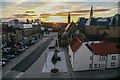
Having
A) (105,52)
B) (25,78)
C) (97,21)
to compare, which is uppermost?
(97,21)

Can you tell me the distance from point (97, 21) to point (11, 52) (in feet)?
92.9

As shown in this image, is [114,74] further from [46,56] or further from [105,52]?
[46,56]

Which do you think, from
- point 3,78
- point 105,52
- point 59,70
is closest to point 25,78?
point 3,78

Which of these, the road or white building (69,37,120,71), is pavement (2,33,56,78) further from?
white building (69,37,120,71)

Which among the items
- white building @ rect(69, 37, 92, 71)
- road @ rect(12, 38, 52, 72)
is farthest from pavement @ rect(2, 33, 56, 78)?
white building @ rect(69, 37, 92, 71)

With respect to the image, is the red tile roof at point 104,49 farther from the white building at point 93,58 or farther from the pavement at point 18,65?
the pavement at point 18,65

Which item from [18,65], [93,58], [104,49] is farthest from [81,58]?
[18,65]

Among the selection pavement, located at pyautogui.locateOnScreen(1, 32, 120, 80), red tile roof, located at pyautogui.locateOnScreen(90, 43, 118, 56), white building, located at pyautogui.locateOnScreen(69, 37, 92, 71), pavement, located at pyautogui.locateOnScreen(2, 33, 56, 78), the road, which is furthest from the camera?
the road

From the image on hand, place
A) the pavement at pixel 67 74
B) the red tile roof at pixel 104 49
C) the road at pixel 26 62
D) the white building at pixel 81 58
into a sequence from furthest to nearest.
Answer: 1. the road at pixel 26 62
2. the red tile roof at pixel 104 49
3. the white building at pixel 81 58
4. the pavement at pixel 67 74

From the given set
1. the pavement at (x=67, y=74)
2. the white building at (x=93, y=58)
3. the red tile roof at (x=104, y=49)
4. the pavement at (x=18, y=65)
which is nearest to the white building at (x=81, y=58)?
the white building at (x=93, y=58)

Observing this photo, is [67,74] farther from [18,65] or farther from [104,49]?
[18,65]

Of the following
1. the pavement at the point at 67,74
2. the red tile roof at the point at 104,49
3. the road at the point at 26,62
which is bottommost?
the pavement at the point at 67,74

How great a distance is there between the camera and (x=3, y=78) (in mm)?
35062

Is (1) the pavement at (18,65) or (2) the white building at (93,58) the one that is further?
(2) the white building at (93,58)
